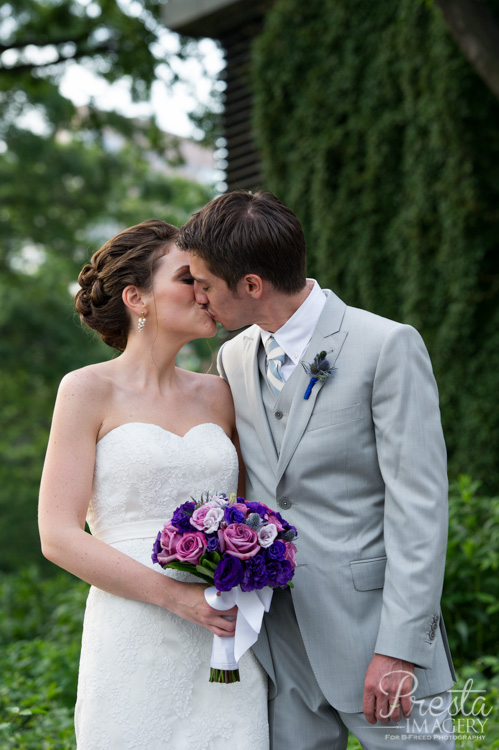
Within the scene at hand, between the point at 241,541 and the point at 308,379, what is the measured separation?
0.71 m

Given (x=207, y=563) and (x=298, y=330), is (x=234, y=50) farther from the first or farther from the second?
(x=207, y=563)

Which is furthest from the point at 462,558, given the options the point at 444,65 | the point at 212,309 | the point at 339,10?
the point at 339,10

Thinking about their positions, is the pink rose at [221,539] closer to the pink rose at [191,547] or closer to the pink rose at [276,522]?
the pink rose at [191,547]

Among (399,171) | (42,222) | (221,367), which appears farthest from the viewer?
(42,222)

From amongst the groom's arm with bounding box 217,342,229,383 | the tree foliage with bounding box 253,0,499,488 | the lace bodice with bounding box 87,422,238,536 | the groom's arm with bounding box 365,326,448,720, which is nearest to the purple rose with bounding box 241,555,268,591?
the groom's arm with bounding box 365,326,448,720

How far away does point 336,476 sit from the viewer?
9.24 ft

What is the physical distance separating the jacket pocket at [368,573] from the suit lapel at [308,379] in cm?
41

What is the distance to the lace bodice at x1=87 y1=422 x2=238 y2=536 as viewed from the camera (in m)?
2.98

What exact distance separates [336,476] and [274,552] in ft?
1.48

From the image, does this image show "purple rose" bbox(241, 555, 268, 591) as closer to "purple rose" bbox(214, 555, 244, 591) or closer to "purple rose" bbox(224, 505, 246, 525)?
"purple rose" bbox(214, 555, 244, 591)

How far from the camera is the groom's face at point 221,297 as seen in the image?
9.88 ft

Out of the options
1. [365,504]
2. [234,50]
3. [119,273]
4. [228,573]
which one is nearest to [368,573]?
[365,504]

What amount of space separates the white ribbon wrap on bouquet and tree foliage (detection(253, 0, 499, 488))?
5041mm

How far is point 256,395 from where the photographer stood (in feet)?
10.0
